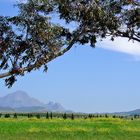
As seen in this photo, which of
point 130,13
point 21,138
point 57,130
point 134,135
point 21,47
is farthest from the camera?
point 57,130

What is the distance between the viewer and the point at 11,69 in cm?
2559

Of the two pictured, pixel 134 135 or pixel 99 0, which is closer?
pixel 99 0

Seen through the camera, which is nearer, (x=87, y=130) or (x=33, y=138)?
(x=33, y=138)

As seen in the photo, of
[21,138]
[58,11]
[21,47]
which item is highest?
[58,11]

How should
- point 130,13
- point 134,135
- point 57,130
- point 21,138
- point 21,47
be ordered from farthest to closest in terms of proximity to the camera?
point 57,130 < point 134,135 < point 21,138 < point 130,13 < point 21,47

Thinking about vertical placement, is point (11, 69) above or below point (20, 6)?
below

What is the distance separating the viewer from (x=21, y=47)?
25562 millimetres

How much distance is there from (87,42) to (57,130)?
38.9m

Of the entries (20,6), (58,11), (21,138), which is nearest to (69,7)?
(58,11)

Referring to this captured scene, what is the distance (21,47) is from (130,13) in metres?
5.39

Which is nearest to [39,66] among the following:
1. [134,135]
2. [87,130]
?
[134,135]

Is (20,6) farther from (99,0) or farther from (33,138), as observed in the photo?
(33,138)

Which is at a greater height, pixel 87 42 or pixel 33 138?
pixel 87 42

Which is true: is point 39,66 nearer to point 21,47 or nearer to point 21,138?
point 21,47
